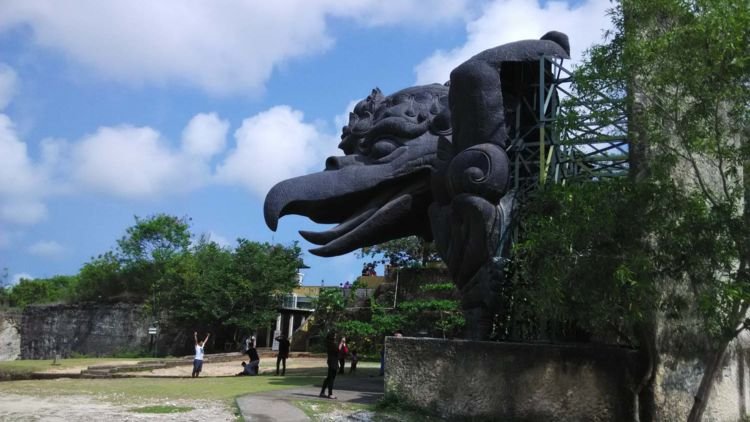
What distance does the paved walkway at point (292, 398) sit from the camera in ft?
29.4

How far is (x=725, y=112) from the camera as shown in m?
6.75

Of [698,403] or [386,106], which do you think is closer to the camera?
[698,403]

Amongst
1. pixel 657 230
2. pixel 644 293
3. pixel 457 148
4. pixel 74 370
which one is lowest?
pixel 74 370

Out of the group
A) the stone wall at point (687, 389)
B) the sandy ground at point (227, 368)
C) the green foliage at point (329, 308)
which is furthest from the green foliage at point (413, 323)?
the stone wall at point (687, 389)

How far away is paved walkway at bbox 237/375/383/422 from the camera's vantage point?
898 cm

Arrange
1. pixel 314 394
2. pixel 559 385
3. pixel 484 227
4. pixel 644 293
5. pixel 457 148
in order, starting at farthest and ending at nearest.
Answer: pixel 314 394, pixel 457 148, pixel 484 227, pixel 559 385, pixel 644 293

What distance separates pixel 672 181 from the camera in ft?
22.1

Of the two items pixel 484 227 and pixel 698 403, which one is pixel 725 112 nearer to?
pixel 698 403

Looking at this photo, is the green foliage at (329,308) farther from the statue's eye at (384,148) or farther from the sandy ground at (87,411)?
the sandy ground at (87,411)

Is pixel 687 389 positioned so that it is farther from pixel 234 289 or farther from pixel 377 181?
pixel 234 289

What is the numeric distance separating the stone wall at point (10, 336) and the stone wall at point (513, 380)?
106 feet

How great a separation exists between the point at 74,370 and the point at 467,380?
54.2 feet

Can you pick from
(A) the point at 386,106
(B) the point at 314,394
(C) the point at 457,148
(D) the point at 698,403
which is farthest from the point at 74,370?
(D) the point at 698,403

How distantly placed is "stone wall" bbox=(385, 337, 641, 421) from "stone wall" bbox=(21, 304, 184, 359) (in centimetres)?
2482
